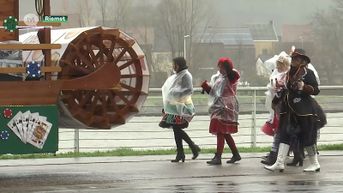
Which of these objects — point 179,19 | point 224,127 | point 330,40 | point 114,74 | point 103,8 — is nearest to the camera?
point 114,74

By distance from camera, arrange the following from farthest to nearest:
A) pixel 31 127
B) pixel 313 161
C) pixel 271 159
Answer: pixel 271 159
pixel 313 161
pixel 31 127

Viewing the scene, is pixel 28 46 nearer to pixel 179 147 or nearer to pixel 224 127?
pixel 179 147

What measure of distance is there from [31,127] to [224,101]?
10.5ft

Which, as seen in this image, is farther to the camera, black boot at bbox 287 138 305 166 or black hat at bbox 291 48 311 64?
black boot at bbox 287 138 305 166

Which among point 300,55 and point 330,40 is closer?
point 300,55

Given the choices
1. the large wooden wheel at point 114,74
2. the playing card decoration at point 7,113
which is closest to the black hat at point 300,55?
the large wooden wheel at point 114,74

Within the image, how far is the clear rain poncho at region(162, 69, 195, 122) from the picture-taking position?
11.5 metres

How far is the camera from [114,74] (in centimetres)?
967

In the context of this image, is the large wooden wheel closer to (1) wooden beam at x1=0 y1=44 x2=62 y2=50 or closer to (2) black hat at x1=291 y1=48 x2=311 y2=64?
(1) wooden beam at x1=0 y1=44 x2=62 y2=50

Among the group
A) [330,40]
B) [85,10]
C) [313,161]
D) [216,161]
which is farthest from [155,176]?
[330,40]

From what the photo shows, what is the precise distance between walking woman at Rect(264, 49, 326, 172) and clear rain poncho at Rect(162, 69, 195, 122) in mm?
1684

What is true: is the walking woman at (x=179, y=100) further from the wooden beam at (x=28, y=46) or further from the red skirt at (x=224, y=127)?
the wooden beam at (x=28, y=46)

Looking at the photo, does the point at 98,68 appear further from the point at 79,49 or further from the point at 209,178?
the point at 209,178

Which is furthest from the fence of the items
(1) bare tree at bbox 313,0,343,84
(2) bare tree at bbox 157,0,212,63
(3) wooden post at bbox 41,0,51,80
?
(1) bare tree at bbox 313,0,343,84
